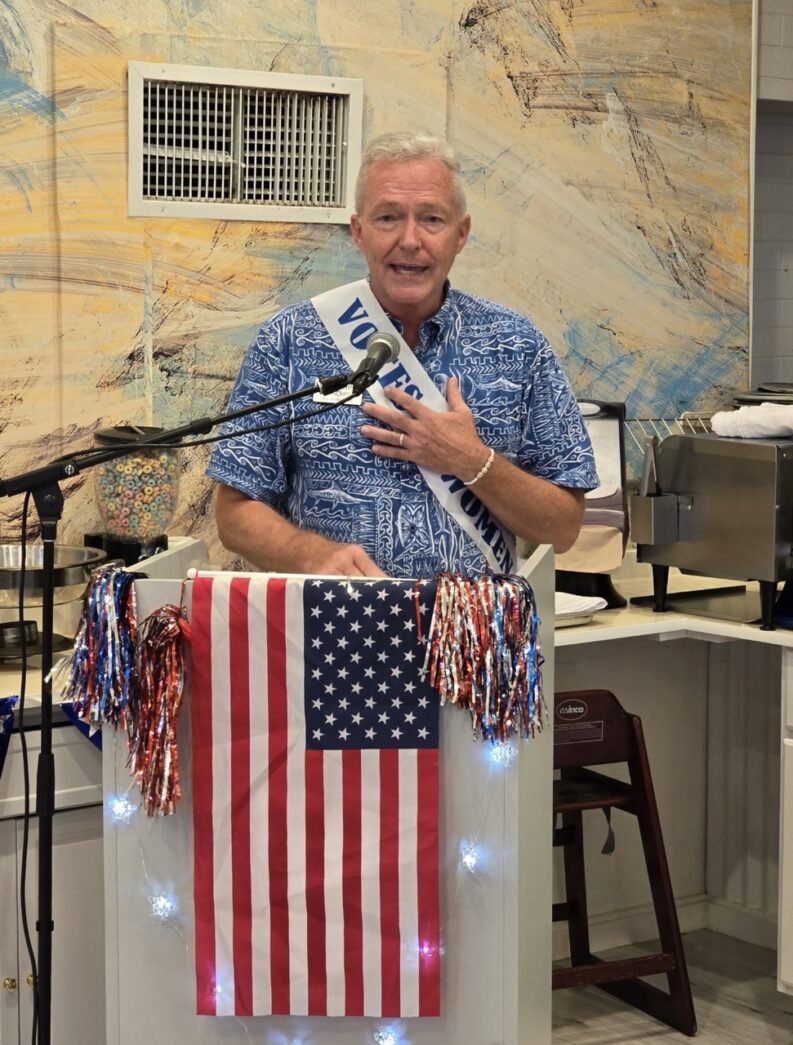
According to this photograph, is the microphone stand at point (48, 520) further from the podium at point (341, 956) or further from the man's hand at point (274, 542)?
the man's hand at point (274, 542)

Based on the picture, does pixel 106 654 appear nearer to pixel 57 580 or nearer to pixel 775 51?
pixel 57 580

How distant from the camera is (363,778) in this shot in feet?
6.05

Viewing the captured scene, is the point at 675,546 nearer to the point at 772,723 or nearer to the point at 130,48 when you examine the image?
the point at 772,723

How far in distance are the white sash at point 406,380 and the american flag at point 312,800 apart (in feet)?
1.39

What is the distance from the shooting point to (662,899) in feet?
10.4

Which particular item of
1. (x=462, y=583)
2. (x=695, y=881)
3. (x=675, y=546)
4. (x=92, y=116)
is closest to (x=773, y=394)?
(x=675, y=546)

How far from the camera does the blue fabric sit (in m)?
2.21

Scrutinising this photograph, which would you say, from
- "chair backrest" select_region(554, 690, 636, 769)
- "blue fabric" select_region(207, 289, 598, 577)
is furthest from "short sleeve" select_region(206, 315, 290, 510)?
"chair backrest" select_region(554, 690, 636, 769)

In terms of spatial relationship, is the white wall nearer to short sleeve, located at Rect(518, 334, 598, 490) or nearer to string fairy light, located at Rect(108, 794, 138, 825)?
short sleeve, located at Rect(518, 334, 598, 490)

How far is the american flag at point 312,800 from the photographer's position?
1.82 m

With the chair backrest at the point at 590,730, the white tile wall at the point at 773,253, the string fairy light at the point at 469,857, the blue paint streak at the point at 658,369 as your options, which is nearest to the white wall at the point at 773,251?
the white tile wall at the point at 773,253

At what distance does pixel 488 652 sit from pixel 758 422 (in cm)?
148

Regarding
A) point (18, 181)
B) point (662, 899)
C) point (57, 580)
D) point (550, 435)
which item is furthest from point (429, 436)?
point (662, 899)

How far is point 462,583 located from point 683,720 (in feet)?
6.58
